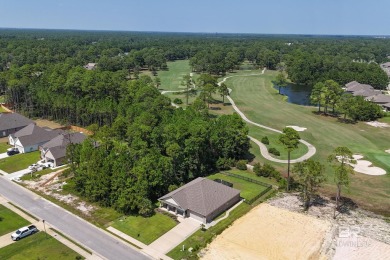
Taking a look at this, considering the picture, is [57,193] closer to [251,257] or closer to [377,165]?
[251,257]

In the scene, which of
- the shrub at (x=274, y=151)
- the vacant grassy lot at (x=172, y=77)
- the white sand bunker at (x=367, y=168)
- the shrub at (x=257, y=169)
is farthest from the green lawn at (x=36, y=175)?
the vacant grassy lot at (x=172, y=77)

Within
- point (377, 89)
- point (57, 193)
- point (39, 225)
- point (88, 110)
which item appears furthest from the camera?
point (377, 89)

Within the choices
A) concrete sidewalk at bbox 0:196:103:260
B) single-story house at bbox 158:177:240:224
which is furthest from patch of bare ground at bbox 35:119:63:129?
single-story house at bbox 158:177:240:224

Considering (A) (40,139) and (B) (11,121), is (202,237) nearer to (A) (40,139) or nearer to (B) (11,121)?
(A) (40,139)


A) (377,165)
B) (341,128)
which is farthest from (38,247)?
(341,128)

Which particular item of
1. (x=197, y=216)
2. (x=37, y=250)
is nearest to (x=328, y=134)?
(x=197, y=216)

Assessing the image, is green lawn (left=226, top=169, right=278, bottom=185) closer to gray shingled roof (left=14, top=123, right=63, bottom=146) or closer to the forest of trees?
the forest of trees
